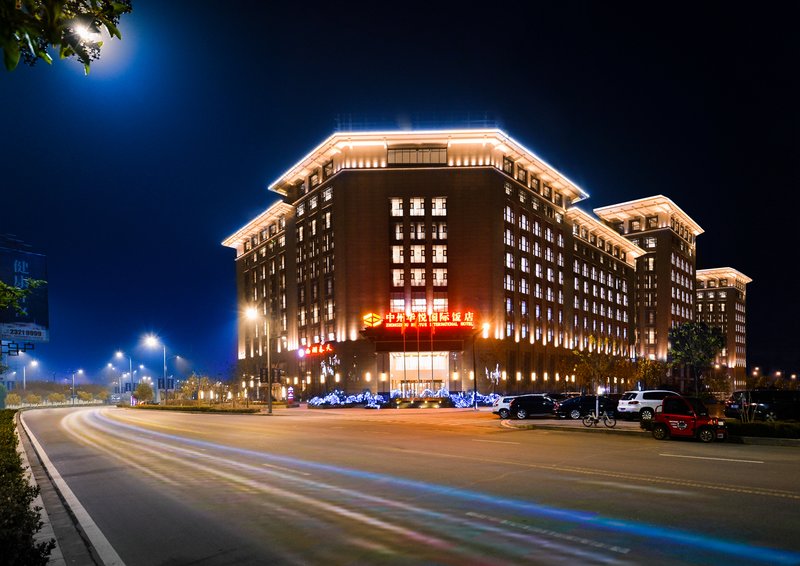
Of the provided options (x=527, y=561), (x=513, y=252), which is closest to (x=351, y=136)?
(x=513, y=252)

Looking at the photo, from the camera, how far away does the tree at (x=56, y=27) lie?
3.59 m

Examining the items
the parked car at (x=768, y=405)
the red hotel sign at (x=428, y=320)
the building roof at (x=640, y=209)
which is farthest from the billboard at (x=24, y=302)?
the building roof at (x=640, y=209)

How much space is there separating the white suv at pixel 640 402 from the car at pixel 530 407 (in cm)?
465

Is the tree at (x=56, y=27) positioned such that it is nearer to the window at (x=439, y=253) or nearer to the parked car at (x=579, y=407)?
the parked car at (x=579, y=407)

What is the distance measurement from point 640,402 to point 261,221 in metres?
89.2

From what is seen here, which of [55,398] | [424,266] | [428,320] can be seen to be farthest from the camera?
[55,398]

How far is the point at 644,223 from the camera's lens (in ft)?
449

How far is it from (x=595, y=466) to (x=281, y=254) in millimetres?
93957

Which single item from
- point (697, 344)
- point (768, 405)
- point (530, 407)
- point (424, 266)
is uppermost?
point (424, 266)

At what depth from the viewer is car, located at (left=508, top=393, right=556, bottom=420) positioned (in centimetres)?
3962

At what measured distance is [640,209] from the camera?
13488cm

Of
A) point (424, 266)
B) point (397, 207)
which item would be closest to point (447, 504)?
point (424, 266)

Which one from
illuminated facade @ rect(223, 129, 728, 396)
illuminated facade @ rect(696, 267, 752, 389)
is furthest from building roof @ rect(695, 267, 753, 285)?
illuminated facade @ rect(223, 129, 728, 396)

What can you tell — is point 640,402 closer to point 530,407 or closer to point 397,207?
point 530,407
